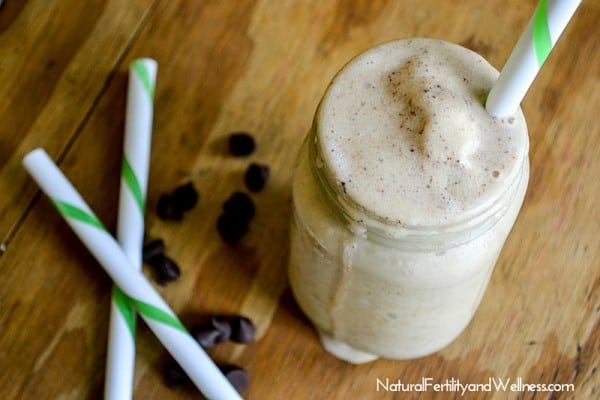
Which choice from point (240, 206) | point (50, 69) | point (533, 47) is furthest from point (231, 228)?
point (533, 47)

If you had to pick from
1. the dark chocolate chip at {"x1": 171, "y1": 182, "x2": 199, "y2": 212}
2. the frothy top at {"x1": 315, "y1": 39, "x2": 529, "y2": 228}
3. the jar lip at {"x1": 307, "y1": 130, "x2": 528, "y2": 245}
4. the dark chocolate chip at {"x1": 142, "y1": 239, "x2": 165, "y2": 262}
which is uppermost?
the frothy top at {"x1": 315, "y1": 39, "x2": 529, "y2": 228}

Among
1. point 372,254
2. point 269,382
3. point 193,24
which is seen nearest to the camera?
point 372,254

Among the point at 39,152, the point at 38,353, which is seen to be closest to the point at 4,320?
the point at 38,353

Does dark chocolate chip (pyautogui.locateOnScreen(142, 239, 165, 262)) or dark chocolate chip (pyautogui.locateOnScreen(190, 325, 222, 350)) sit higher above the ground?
dark chocolate chip (pyautogui.locateOnScreen(142, 239, 165, 262))

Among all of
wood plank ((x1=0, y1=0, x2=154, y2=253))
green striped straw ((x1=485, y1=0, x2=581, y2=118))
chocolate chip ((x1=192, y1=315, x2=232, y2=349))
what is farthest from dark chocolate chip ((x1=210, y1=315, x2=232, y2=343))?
green striped straw ((x1=485, y1=0, x2=581, y2=118))

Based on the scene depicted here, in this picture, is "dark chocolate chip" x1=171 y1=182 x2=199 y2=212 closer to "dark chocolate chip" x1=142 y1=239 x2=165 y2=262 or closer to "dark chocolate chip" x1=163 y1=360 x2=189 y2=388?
"dark chocolate chip" x1=142 y1=239 x2=165 y2=262

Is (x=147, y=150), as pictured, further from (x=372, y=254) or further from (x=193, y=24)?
(x=372, y=254)
